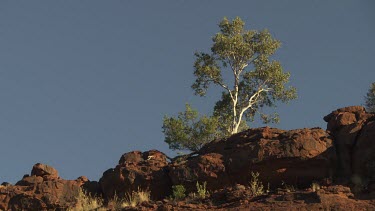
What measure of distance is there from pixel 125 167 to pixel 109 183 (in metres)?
0.94

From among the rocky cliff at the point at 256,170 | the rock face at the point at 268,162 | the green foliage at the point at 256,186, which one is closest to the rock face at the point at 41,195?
the rocky cliff at the point at 256,170

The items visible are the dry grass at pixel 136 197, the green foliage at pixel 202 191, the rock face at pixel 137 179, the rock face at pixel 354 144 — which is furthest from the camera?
the rock face at pixel 137 179

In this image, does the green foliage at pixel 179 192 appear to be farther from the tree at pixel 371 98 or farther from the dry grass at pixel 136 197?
the tree at pixel 371 98

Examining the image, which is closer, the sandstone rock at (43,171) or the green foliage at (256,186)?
the green foliage at (256,186)

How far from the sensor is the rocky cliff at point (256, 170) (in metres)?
21.8

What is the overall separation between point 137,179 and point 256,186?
207 inches

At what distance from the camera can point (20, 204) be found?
1104 inches

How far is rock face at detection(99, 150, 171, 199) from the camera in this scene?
2711 centimetres

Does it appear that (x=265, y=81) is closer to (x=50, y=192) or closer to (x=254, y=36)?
(x=254, y=36)

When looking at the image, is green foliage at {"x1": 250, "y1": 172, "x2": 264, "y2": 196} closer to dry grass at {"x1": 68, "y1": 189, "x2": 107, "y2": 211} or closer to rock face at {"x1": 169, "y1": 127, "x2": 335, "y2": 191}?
rock face at {"x1": 169, "y1": 127, "x2": 335, "y2": 191}

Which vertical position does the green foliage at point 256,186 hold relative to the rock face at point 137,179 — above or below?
below

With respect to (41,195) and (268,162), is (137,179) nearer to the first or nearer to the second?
(41,195)

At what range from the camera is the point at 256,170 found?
82.9 ft

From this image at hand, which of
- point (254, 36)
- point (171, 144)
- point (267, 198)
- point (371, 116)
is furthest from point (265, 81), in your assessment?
point (267, 198)
